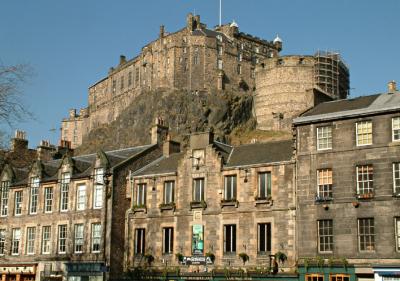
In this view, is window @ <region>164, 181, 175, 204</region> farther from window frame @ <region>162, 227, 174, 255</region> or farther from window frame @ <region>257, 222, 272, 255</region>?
window frame @ <region>257, 222, 272, 255</region>

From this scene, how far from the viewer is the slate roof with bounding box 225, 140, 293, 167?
35.3 m

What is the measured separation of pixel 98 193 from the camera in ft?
134

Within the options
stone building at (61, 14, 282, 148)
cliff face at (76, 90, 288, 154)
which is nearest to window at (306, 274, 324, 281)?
cliff face at (76, 90, 288, 154)

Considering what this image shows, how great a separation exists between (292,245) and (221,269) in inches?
170

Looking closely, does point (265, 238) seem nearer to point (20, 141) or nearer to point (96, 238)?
point (96, 238)

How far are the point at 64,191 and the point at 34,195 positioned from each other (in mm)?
3019

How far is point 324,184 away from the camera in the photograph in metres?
32.4

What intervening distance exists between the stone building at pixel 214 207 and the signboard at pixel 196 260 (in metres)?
0.06

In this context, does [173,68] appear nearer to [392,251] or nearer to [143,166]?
[143,166]

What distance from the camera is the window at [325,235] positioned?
31703mm

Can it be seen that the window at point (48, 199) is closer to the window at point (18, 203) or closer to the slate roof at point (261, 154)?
the window at point (18, 203)

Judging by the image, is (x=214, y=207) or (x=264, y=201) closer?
(x=264, y=201)

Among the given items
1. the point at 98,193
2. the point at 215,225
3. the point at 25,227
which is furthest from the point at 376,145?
the point at 25,227

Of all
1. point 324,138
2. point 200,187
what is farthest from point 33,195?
point 324,138
